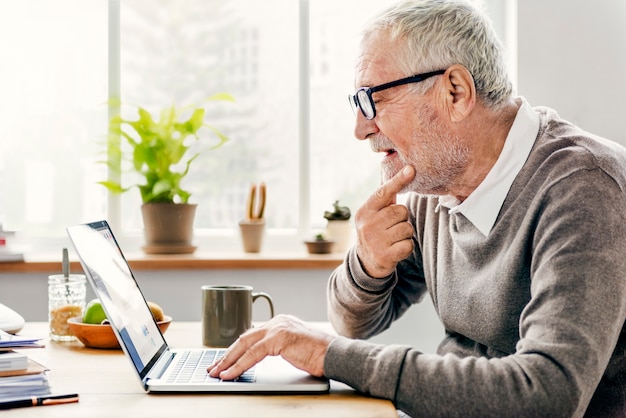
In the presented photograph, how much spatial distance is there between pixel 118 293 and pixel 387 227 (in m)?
0.52

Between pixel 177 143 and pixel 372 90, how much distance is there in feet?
4.53

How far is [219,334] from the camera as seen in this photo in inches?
58.9

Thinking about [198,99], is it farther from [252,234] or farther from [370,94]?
[370,94]

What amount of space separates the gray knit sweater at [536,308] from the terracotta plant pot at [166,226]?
54.1 inches

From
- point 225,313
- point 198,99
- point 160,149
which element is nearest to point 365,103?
point 225,313

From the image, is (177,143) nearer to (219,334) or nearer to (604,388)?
(219,334)

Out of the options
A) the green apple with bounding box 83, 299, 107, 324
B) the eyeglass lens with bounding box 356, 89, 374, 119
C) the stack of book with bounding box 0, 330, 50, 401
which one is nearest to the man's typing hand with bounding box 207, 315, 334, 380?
the stack of book with bounding box 0, 330, 50, 401

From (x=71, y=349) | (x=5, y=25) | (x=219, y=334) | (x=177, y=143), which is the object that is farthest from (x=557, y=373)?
(x=5, y=25)

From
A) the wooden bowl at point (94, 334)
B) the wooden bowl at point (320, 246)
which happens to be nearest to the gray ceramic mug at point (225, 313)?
the wooden bowl at point (94, 334)

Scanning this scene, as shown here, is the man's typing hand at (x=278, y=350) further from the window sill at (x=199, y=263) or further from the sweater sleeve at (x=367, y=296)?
the window sill at (x=199, y=263)

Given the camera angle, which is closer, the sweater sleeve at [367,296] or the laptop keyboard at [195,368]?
the laptop keyboard at [195,368]

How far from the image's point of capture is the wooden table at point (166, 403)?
1.01 m

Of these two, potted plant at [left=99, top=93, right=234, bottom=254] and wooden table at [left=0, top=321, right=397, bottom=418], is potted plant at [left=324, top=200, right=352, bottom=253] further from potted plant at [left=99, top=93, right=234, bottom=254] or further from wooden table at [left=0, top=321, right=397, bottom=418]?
wooden table at [left=0, top=321, right=397, bottom=418]

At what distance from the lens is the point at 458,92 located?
1418 mm
